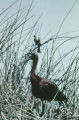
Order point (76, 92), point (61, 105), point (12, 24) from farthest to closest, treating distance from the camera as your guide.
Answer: point (61, 105)
point (76, 92)
point (12, 24)

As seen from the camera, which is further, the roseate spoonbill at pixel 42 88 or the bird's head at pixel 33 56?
the bird's head at pixel 33 56

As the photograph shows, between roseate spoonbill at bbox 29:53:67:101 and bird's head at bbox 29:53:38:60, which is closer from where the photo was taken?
roseate spoonbill at bbox 29:53:67:101

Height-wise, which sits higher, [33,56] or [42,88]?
[33,56]

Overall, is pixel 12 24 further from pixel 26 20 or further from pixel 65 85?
pixel 65 85

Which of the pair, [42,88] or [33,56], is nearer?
[42,88]

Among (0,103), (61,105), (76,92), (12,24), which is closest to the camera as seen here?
(0,103)

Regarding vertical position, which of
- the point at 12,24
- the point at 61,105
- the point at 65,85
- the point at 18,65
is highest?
the point at 12,24

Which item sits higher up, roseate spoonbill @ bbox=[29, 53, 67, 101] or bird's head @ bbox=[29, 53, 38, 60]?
bird's head @ bbox=[29, 53, 38, 60]

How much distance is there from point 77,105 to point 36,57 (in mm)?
955

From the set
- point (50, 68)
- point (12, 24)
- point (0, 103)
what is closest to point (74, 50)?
point (50, 68)

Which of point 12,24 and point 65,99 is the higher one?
point 12,24

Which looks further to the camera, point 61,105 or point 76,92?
point 61,105

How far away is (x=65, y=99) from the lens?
109 inches

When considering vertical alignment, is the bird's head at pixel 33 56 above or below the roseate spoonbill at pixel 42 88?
above
